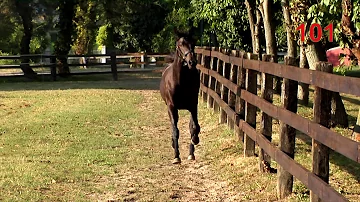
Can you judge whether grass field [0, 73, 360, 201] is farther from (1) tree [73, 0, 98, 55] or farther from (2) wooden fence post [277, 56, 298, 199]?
(1) tree [73, 0, 98, 55]

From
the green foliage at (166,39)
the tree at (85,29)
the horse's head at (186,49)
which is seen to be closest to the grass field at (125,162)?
the horse's head at (186,49)

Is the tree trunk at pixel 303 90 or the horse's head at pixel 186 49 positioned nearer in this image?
the horse's head at pixel 186 49

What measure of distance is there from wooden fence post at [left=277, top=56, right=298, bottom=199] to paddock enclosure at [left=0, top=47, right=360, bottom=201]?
0.5 inches

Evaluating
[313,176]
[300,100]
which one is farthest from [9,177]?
[300,100]

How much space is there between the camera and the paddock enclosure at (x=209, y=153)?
18.2 feet

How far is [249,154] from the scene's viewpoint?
8922 millimetres

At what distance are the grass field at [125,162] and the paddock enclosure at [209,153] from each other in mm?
15

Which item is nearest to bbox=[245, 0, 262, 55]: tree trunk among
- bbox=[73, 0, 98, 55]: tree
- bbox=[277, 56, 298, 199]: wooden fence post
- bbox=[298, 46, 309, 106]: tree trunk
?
bbox=[298, 46, 309, 106]: tree trunk

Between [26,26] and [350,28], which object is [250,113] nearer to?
[350,28]

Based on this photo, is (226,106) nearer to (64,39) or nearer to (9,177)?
(9,177)

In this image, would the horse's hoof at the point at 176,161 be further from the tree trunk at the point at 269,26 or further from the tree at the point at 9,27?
the tree at the point at 9,27

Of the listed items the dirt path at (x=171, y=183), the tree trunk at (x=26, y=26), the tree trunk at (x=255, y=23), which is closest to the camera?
the dirt path at (x=171, y=183)

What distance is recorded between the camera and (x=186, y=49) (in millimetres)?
8625

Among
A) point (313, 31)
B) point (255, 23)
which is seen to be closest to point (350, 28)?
point (313, 31)
